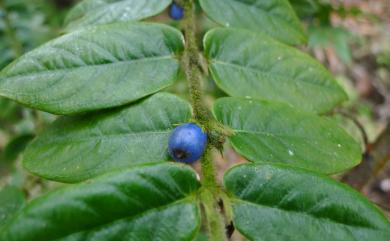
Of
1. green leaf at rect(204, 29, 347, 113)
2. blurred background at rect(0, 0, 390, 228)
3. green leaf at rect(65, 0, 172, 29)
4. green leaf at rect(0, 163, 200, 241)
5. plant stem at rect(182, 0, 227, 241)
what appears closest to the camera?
green leaf at rect(0, 163, 200, 241)

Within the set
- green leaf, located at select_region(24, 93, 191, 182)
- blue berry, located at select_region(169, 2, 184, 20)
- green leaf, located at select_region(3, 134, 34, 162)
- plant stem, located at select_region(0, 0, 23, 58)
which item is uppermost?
blue berry, located at select_region(169, 2, 184, 20)

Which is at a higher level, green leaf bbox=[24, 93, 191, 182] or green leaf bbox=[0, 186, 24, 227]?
green leaf bbox=[24, 93, 191, 182]

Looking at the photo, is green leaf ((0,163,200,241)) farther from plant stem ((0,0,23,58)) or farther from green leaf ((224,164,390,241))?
plant stem ((0,0,23,58))

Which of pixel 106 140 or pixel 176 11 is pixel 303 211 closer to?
pixel 106 140

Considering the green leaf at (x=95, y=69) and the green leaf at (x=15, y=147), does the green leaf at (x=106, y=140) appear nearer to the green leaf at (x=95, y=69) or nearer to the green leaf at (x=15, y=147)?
the green leaf at (x=95, y=69)

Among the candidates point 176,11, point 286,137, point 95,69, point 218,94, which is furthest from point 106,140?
point 218,94

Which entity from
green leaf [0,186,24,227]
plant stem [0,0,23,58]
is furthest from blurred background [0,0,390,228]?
green leaf [0,186,24,227]
